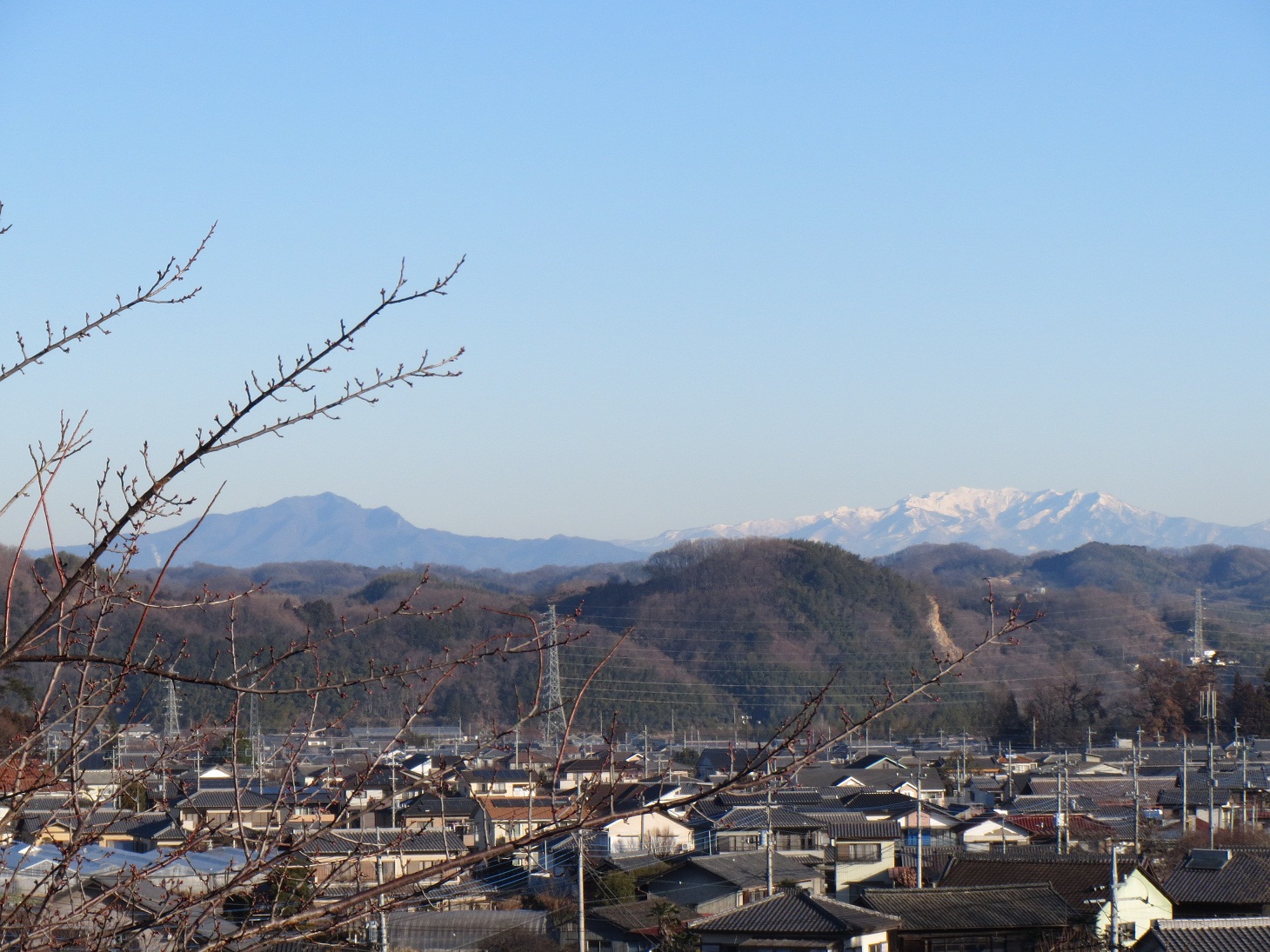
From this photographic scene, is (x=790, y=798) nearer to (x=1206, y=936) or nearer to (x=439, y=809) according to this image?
(x=1206, y=936)

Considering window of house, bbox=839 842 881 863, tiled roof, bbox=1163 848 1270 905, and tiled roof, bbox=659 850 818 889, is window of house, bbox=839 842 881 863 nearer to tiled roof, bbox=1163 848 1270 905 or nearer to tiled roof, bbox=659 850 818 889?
tiled roof, bbox=659 850 818 889

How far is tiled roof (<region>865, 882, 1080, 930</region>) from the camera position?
313 inches

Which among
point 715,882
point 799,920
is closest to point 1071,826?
point 715,882

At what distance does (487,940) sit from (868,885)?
403cm

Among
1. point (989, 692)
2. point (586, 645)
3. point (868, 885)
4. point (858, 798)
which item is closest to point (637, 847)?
point (868, 885)

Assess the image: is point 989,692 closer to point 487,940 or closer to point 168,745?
point 487,940

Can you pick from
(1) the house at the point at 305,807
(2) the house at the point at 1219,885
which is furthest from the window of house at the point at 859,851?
(1) the house at the point at 305,807

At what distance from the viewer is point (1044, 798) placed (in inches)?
627

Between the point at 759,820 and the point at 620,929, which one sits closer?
the point at 620,929

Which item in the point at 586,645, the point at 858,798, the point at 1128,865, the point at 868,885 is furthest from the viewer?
the point at 586,645

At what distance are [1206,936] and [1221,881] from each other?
258 centimetres

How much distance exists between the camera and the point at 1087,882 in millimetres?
9188

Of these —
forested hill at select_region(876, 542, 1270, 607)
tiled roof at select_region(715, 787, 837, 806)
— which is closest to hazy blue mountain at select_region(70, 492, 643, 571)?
forested hill at select_region(876, 542, 1270, 607)

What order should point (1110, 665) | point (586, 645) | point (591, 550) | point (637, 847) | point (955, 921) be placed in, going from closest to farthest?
1. point (955, 921)
2. point (637, 847)
3. point (586, 645)
4. point (1110, 665)
5. point (591, 550)
